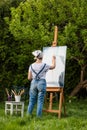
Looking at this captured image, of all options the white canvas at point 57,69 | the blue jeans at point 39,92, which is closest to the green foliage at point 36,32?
the white canvas at point 57,69

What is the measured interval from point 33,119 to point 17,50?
289 inches

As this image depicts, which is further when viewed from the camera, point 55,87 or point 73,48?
point 73,48

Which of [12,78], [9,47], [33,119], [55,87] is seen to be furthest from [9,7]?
[33,119]

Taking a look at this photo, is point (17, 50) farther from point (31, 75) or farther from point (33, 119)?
point (33, 119)

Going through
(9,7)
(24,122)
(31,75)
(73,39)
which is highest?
(9,7)

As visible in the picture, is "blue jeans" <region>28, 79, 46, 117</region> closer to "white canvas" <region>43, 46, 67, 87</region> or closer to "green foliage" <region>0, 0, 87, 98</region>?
"white canvas" <region>43, 46, 67, 87</region>

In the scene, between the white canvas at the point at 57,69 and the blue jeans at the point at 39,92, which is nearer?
the blue jeans at the point at 39,92

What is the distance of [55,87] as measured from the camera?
11414mm

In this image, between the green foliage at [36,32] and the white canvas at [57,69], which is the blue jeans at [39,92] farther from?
the green foliage at [36,32]

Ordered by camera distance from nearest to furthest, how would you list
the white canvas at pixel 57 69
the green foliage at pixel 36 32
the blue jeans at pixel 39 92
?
the blue jeans at pixel 39 92, the white canvas at pixel 57 69, the green foliage at pixel 36 32

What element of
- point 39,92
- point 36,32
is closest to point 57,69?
point 39,92

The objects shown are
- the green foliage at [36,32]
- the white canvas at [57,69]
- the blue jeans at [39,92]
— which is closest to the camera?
the blue jeans at [39,92]

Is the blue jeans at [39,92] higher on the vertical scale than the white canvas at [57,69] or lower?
lower

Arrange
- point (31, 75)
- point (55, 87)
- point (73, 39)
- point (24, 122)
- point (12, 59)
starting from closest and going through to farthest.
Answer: point (24, 122) < point (31, 75) < point (55, 87) < point (73, 39) < point (12, 59)
